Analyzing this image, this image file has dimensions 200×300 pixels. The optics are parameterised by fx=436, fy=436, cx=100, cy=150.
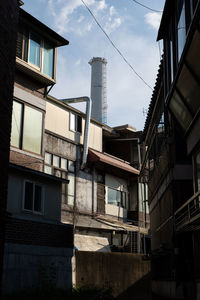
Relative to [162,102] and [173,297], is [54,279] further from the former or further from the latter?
[162,102]

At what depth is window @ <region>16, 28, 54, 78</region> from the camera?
74.3 feet

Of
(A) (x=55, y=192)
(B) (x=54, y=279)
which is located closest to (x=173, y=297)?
(B) (x=54, y=279)

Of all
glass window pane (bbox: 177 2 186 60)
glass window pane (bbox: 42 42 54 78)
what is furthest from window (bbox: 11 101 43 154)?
glass window pane (bbox: 177 2 186 60)

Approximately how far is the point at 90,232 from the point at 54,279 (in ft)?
42.7

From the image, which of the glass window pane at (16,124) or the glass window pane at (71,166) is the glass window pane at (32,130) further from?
the glass window pane at (71,166)

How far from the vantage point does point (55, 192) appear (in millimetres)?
19156

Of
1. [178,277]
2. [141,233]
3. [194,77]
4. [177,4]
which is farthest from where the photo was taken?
[141,233]

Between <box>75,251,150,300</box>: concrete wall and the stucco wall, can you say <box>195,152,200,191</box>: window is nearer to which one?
<box>75,251,150,300</box>: concrete wall

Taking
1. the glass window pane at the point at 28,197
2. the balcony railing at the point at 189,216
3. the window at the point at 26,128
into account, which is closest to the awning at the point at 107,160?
the window at the point at 26,128

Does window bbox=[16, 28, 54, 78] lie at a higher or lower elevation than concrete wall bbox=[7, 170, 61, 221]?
higher

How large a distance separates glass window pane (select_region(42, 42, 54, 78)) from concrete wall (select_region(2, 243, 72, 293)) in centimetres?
1033

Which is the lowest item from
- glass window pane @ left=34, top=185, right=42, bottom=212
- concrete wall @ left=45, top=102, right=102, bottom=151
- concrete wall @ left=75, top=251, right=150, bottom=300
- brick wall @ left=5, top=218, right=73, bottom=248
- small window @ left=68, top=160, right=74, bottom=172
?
concrete wall @ left=75, top=251, right=150, bottom=300

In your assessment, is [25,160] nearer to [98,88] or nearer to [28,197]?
[28,197]

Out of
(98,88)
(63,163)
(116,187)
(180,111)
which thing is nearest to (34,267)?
(180,111)
